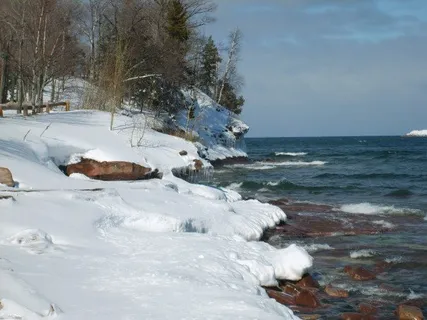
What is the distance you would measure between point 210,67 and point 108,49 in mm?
16206

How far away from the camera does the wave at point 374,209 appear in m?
18.4

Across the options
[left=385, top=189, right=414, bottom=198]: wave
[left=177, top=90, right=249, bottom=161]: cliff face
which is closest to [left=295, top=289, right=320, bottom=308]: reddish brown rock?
[left=385, top=189, right=414, bottom=198]: wave

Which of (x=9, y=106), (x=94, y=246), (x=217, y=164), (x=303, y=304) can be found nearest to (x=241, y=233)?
(x=303, y=304)

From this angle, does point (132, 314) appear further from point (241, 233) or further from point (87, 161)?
point (87, 161)

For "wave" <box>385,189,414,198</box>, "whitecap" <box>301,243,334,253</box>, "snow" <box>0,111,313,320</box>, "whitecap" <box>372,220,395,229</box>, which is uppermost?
"snow" <box>0,111,313,320</box>

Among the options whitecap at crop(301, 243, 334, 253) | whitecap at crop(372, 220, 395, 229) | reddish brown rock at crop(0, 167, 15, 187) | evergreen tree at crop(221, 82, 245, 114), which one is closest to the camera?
reddish brown rock at crop(0, 167, 15, 187)

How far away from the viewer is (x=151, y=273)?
276 inches

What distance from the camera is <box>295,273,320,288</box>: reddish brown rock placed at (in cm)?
908

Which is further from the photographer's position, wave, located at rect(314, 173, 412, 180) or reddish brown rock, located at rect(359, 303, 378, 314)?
wave, located at rect(314, 173, 412, 180)

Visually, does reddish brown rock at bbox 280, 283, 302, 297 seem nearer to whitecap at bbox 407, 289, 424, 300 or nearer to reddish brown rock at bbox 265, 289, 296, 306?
reddish brown rock at bbox 265, 289, 296, 306

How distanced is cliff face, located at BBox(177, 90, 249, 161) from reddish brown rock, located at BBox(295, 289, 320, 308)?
1040 inches

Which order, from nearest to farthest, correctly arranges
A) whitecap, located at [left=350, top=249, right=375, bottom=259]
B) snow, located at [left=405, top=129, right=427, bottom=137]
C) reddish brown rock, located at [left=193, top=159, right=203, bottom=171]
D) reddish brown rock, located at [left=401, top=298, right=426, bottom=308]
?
reddish brown rock, located at [left=401, top=298, right=426, bottom=308]
whitecap, located at [left=350, top=249, right=375, bottom=259]
reddish brown rock, located at [left=193, top=159, right=203, bottom=171]
snow, located at [left=405, top=129, right=427, bottom=137]

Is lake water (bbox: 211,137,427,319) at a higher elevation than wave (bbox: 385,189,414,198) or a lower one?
lower

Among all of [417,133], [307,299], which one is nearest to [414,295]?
[307,299]
